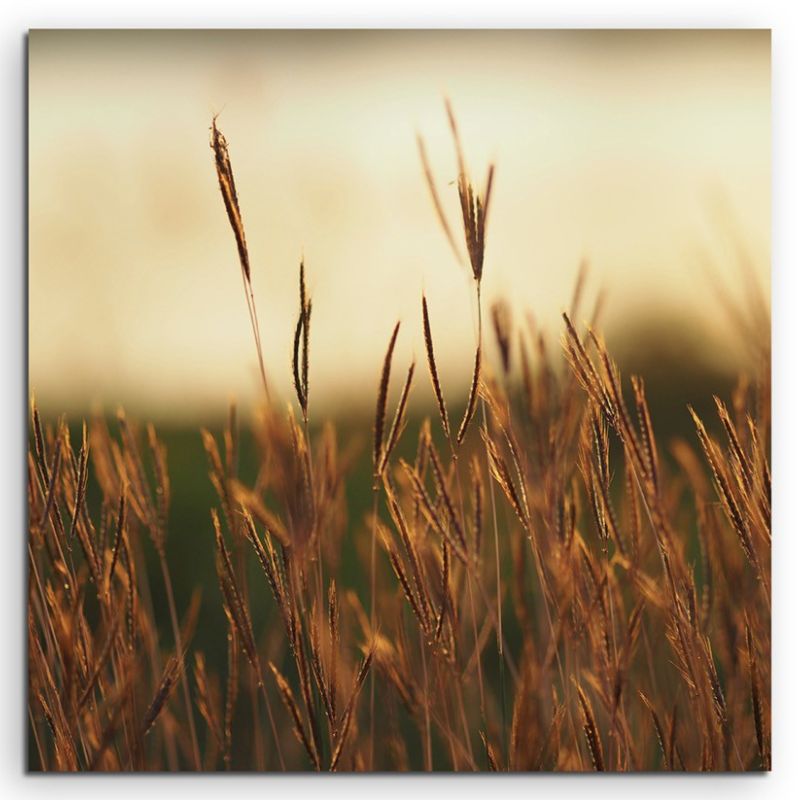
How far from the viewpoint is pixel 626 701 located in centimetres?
145

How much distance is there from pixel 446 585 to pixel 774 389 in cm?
64

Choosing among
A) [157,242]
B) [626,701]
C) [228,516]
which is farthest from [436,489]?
[157,242]

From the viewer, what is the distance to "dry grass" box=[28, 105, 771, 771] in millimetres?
1434

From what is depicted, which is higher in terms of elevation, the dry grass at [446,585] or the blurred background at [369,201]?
the blurred background at [369,201]

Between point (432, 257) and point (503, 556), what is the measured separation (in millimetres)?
502

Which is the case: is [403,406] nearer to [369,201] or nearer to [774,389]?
[369,201]

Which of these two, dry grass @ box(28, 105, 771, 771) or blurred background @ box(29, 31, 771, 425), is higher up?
blurred background @ box(29, 31, 771, 425)

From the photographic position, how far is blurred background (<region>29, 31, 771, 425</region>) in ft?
4.77

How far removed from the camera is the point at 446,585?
143 centimetres

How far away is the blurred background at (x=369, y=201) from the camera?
4.77 ft

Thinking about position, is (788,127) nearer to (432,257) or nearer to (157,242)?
(432,257)

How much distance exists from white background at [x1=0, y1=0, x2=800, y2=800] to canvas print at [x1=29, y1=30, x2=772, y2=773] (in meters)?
0.04

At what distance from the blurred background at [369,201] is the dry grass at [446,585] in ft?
0.12

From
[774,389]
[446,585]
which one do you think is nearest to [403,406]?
[446,585]
